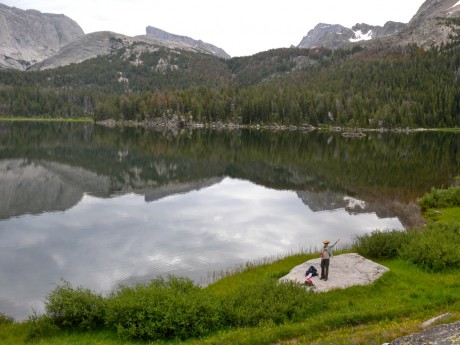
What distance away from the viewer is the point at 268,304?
882 inches

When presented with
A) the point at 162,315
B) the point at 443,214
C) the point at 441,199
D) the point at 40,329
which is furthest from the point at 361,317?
the point at 441,199

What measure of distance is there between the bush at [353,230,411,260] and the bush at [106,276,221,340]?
16.4 meters

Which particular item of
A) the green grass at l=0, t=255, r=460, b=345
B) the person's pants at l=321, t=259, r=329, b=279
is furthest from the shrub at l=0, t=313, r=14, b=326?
the person's pants at l=321, t=259, r=329, b=279

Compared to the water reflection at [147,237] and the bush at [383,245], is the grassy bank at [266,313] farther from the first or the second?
the water reflection at [147,237]

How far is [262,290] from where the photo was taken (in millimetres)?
23750

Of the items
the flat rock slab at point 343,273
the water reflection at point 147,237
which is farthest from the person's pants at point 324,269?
the water reflection at point 147,237

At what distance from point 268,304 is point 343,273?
7.56 m

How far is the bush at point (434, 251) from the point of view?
1150 inches

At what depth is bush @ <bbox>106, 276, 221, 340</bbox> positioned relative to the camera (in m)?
20.7

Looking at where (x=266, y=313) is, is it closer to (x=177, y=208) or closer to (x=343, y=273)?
(x=343, y=273)

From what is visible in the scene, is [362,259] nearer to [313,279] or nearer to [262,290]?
A: [313,279]

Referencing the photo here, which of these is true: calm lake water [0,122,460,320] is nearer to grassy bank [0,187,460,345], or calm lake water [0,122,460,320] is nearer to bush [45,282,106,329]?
bush [45,282,106,329]

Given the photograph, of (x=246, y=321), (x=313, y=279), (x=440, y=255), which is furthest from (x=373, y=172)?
(x=246, y=321)

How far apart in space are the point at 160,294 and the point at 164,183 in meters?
57.2
